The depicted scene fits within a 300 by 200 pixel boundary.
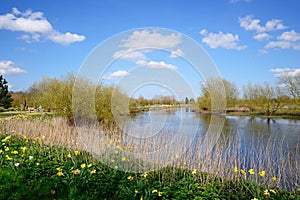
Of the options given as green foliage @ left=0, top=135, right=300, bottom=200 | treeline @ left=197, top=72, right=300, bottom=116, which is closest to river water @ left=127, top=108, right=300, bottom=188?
green foliage @ left=0, top=135, right=300, bottom=200

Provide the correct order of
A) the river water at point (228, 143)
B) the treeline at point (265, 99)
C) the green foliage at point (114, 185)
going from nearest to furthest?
the green foliage at point (114, 185), the river water at point (228, 143), the treeline at point (265, 99)

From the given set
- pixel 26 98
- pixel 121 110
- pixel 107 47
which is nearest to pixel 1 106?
pixel 26 98

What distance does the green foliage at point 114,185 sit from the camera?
11.2ft

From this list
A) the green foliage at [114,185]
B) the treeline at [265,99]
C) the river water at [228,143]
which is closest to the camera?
the green foliage at [114,185]

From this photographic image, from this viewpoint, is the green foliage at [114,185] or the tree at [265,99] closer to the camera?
the green foliage at [114,185]

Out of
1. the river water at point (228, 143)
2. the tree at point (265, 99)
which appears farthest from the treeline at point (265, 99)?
the river water at point (228, 143)

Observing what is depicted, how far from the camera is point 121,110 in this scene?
1025 cm

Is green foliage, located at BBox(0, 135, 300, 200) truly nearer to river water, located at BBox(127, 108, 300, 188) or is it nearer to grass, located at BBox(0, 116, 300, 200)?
grass, located at BBox(0, 116, 300, 200)

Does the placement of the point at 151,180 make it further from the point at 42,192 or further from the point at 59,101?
the point at 59,101

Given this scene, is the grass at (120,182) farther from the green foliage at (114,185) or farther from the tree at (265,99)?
the tree at (265,99)

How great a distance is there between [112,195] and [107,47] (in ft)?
10.3

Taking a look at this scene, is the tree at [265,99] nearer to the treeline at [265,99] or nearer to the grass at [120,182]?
the treeline at [265,99]

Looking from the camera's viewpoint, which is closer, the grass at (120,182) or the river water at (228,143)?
the grass at (120,182)

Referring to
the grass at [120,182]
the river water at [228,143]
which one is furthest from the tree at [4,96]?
the grass at [120,182]
